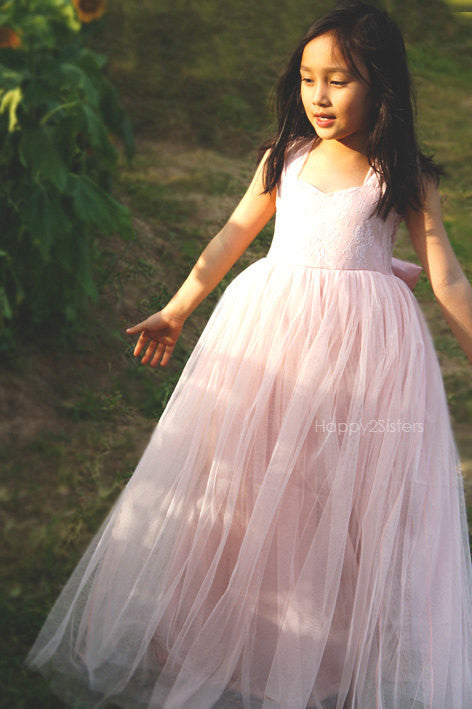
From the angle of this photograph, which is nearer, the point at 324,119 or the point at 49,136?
the point at 324,119

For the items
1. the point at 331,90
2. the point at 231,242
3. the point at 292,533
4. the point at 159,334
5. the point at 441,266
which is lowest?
the point at 292,533

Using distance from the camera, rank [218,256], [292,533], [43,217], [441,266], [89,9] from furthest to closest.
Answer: [89,9], [43,217], [218,256], [441,266], [292,533]

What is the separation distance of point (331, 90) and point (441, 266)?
41 cm

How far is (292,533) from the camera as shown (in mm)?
1513

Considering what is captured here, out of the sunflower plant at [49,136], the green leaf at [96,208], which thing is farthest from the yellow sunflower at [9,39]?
the green leaf at [96,208]

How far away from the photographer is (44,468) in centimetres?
253

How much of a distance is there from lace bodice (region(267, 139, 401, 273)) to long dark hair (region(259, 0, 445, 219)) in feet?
0.10

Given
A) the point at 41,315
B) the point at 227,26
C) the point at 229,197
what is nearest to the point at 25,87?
the point at 41,315

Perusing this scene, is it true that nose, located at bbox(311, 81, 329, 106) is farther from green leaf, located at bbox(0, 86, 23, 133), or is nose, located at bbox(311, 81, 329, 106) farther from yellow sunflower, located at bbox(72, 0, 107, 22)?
yellow sunflower, located at bbox(72, 0, 107, 22)

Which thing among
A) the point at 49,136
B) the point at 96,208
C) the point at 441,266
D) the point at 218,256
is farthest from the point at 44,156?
the point at 441,266

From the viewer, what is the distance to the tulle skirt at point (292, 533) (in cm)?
148

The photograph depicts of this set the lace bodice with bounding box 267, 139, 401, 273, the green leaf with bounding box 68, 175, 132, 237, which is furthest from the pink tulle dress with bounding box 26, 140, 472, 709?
the green leaf with bounding box 68, 175, 132, 237

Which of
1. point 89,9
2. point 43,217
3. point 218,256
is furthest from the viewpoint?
point 89,9

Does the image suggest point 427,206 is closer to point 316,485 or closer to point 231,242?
point 231,242
